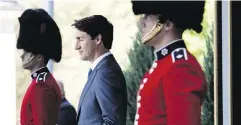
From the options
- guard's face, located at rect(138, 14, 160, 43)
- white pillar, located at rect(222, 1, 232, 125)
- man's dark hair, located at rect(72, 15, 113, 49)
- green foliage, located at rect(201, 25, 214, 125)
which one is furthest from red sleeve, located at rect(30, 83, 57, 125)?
white pillar, located at rect(222, 1, 232, 125)

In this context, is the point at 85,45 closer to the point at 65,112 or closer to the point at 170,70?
the point at 65,112

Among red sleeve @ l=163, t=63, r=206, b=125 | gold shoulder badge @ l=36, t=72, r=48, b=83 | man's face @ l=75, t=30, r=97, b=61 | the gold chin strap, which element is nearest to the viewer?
red sleeve @ l=163, t=63, r=206, b=125

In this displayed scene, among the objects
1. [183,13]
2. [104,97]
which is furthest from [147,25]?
[104,97]

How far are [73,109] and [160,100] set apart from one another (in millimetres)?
569

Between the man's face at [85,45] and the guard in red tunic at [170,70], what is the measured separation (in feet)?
1.06

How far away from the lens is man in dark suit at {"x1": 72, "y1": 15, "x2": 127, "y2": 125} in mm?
2557

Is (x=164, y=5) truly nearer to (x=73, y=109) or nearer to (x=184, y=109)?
(x=184, y=109)

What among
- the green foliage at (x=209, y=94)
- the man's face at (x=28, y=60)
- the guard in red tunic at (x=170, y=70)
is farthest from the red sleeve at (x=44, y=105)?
the green foliage at (x=209, y=94)

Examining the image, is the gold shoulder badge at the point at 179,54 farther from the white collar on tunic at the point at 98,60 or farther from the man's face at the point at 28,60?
the man's face at the point at 28,60

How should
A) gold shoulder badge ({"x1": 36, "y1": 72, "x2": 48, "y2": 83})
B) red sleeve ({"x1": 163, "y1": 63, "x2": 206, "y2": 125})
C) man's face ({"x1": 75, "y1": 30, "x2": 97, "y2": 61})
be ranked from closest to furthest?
1. red sleeve ({"x1": 163, "y1": 63, "x2": 206, "y2": 125})
2. man's face ({"x1": 75, "y1": 30, "x2": 97, "y2": 61})
3. gold shoulder badge ({"x1": 36, "y1": 72, "x2": 48, "y2": 83})

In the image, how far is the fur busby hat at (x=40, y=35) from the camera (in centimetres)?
270

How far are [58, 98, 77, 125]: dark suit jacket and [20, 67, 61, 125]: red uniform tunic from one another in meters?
0.03

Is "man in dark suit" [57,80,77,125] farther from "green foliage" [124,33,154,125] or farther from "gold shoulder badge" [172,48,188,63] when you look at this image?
"gold shoulder badge" [172,48,188,63]
